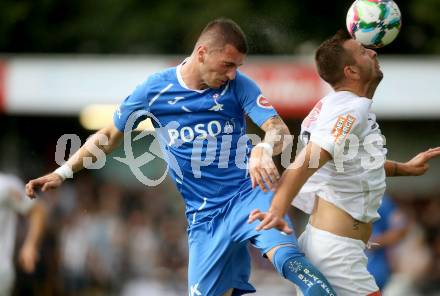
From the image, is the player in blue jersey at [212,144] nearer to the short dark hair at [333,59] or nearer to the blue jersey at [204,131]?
the blue jersey at [204,131]

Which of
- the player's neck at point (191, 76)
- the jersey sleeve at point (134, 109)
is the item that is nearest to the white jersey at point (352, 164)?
the player's neck at point (191, 76)

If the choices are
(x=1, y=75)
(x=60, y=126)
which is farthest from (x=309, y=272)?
(x=60, y=126)

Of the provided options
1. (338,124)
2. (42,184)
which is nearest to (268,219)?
(338,124)

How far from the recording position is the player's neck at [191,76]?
23.2 ft

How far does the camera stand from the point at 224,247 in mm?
6930

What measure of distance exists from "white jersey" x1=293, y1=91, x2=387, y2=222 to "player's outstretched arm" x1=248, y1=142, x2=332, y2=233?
0.20 meters

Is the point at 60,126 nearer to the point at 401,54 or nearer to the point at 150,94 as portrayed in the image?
the point at 401,54

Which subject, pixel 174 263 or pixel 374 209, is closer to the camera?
pixel 374 209

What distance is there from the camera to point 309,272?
6.23 meters

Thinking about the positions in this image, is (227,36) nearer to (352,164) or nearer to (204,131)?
(204,131)

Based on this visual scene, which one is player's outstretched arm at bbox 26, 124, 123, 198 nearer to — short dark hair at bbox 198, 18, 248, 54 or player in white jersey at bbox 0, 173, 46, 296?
short dark hair at bbox 198, 18, 248, 54

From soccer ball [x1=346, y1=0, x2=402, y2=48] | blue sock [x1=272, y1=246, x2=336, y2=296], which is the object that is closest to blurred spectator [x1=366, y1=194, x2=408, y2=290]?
soccer ball [x1=346, y1=0, x2=402, y2=48]

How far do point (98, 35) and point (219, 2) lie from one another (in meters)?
2.93

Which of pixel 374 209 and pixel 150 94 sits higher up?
pixel 150 94
